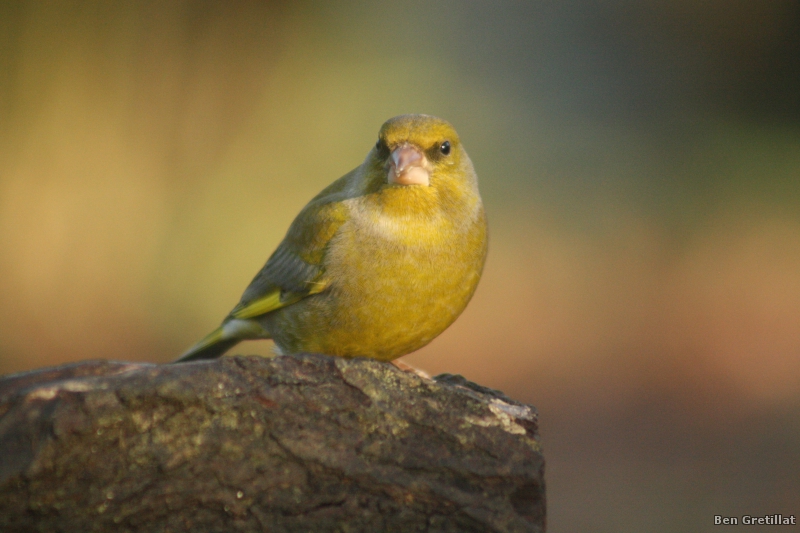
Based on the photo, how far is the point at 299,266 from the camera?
3654 millimetres

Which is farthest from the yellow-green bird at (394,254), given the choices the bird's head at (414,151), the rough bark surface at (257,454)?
the rough bark surface at (257,454)

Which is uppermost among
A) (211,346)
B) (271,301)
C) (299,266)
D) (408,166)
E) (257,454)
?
(408,166)

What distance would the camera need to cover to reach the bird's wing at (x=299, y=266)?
3525mm

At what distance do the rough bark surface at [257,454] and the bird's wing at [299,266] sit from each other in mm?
960

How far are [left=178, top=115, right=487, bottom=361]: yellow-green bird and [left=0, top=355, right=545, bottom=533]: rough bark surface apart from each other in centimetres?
66

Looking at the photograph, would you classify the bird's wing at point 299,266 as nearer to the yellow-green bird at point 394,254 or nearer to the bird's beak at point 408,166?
the yellow-green bird at point 394,254

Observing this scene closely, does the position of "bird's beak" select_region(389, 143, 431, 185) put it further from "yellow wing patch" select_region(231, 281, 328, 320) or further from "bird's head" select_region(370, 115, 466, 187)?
"yellow wing patch" select_region(231, 281, 328, 320)

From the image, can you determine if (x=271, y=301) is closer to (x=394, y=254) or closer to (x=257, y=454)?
(x=394, y=254)

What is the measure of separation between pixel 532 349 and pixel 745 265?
99.9 inches

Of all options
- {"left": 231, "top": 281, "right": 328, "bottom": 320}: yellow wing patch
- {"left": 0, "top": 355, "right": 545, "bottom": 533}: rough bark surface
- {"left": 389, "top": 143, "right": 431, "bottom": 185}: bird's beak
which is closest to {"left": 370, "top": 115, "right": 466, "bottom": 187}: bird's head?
{"left": 389, "top": 143, "right": 431, "bottom": 185}: bird's beak

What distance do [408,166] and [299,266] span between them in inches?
29.8

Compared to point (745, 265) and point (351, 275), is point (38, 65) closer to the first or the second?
point (351, 275)

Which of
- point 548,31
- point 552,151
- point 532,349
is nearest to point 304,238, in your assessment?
point 532,349

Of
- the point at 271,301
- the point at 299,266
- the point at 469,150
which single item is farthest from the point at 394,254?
the point at 469,150
